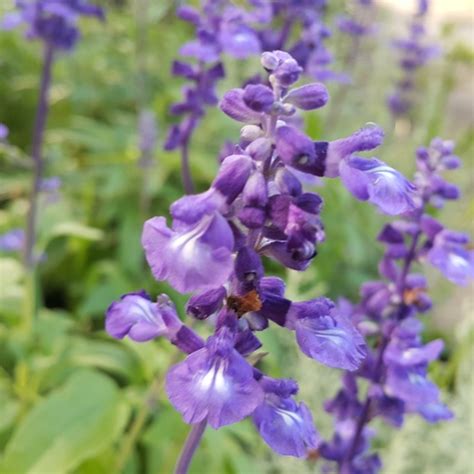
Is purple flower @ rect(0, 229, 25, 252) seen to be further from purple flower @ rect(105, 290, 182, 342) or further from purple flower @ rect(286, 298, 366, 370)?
purple flower @ rect(286, 298, 366, 370)

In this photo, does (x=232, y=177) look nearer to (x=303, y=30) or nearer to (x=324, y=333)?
(x=324, y=333)

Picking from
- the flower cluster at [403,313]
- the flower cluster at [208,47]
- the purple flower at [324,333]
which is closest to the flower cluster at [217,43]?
the flower cluster at [208,47]

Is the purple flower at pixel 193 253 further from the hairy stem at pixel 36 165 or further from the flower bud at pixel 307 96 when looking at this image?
the hairy stem at pixel 36 165

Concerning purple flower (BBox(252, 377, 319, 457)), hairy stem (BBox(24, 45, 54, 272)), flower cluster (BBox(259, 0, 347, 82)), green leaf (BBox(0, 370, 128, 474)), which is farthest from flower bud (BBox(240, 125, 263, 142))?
hairy stem (BBox(24, 45, 54, 272))

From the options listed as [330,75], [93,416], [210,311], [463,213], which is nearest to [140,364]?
[93,416]

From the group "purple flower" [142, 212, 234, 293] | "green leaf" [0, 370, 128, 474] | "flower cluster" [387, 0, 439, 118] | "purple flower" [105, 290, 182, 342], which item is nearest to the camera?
"purple flower" [142, 212, 234, 293]

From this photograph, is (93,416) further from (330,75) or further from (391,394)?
(330,75)

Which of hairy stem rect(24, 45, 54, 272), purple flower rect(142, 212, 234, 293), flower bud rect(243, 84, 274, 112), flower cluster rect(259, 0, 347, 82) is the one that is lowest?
hairy stem rect(24, 45, 54, 272)

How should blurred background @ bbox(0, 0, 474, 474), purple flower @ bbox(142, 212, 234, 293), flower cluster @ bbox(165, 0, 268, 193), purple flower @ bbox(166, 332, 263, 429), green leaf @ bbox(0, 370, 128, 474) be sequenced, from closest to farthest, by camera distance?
1. purple flower @ bbox(142, 212, 234, 293)
2. purple flower @ bbox(166, 332, 263, 429)
3. green leaf @ bbox(0, 370, 128, 474)
4. blurred background @ bbox(0, 0, 474, 474)
5. flower cluster @ bbox(165, 0, 268, 193)
